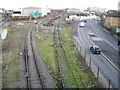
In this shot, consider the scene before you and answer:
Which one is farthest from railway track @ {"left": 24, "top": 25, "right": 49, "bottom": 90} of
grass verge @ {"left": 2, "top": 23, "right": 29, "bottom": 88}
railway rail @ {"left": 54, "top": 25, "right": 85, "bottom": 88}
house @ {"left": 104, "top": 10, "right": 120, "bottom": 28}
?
house @ {"left": 104, "top": 10, "right": 120, "bottom": 28}

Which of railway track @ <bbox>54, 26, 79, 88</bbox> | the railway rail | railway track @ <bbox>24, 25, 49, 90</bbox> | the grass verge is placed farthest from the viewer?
the grass verge

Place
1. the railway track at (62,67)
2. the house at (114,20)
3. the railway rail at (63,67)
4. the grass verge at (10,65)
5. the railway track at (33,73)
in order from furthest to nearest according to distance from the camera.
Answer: the house at (114,20)
the grass verge at (10,65)
the railway track at (62,67)
the railway rail at (63,67)
the railway track at (33,73)

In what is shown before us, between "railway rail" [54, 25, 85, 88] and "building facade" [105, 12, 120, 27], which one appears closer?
"railway rail" [54, 25, 85, 88]

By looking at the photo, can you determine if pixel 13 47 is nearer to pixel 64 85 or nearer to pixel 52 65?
pixel 52 65

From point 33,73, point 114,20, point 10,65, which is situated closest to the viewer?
point 33,73

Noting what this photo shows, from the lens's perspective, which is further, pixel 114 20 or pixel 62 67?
pixel 114 20

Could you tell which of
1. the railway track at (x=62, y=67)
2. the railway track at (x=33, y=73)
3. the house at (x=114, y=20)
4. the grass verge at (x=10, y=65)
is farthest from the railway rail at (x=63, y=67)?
the house at (x=114, y=20)

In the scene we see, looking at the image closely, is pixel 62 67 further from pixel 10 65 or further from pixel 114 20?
pixel 114 20

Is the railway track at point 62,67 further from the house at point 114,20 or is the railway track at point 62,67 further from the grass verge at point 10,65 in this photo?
the house at point 114,20

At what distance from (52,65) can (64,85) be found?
4.26 metres

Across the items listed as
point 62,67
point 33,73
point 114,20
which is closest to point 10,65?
point 33,73

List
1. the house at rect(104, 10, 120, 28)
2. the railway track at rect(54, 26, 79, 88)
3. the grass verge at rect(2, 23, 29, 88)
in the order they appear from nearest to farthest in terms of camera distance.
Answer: the railway track at rect(54, 26, 79, 88) < the grass verge at rect(2, 23, 29, 88) < the house at rect(104, 10, 120, 28)

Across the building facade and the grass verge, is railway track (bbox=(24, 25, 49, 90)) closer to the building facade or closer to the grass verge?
the grass verge

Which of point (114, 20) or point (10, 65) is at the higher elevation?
point (114, 20)
